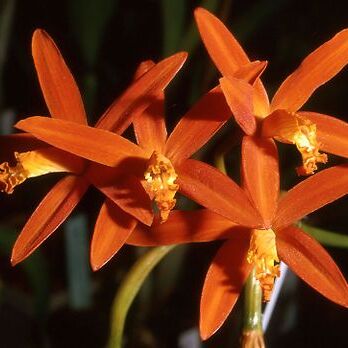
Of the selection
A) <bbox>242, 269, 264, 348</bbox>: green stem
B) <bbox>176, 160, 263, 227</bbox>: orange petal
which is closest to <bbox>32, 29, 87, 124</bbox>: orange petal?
<bbox>176, 160, 263, 227</bbox>: orange petal

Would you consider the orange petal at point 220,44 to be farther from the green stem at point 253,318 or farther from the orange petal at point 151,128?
the green stem at point 253,318

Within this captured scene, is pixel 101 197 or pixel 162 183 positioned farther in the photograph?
pixel 101 197

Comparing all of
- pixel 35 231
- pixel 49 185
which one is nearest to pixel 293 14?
pixel 49 185

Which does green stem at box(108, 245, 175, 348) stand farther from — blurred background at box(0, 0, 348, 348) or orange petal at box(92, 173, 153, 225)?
blurred background at box(0, 0, 348, 348)

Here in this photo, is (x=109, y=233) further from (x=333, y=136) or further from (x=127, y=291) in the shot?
A: (x=333, y=136)

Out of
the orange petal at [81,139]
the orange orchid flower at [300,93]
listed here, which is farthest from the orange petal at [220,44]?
the orange petal at [81,139]

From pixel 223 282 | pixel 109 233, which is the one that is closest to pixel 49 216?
pixel 109 233
